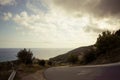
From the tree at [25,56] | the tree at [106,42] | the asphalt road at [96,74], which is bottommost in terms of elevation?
the asphalt road at [96,74]

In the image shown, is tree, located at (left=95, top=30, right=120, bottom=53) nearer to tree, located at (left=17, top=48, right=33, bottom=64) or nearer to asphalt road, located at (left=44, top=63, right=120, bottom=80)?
tree, located at (left=17, top=48, right=33, bottom=64)

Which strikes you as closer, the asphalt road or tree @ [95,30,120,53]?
the asphalt road

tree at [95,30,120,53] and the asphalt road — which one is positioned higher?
tree at [95,30,120,53]

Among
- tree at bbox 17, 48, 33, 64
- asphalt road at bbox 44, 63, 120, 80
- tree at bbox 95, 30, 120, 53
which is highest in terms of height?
tree at bbox 95, 30, 120, 53

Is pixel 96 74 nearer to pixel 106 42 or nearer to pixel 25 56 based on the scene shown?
pixel 106 42

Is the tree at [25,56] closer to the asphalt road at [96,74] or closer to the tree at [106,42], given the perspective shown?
the tree at [106,42]

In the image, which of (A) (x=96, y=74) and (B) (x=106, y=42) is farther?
(B) (x=106, y=42)

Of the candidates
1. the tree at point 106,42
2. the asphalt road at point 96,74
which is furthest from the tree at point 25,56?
the asphalt road at point 96,74

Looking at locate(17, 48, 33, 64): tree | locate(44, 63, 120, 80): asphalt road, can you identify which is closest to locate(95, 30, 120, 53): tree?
locate(17, 48, 33, 64): tree

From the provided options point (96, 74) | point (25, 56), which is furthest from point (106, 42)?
point (96, 74)

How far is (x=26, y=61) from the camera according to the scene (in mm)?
35656

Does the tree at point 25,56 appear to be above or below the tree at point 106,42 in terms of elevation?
below

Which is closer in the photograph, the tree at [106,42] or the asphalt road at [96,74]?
the asphalt road at [96,74]

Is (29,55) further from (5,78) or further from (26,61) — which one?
(5,78)
